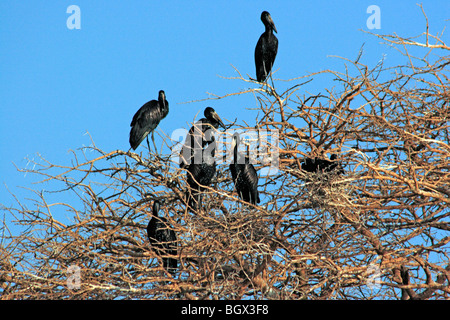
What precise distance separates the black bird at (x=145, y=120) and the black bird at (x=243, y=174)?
1.83m

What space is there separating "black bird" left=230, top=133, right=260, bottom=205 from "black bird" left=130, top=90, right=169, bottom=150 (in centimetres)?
183

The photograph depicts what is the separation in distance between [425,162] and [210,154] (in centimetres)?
218

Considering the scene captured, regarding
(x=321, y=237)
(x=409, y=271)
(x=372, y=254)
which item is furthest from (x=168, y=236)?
(x=409, y=271)

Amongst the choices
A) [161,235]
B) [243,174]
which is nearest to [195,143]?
[243,174]

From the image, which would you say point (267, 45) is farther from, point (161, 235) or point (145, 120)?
point (161, 235)

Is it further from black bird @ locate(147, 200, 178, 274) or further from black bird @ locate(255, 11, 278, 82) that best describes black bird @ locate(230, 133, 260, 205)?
black bird @ locate(255, 11, 278, 82)

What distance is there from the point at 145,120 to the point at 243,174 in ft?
7.13

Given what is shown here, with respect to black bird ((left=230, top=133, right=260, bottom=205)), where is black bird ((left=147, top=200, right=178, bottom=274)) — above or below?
below

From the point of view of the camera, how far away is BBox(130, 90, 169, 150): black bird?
26.2ft

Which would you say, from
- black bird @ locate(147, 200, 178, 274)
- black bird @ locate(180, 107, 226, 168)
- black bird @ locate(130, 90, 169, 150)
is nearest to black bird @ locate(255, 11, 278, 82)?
black bird @ locate(130, 90, 169, 150)

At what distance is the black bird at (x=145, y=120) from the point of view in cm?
800

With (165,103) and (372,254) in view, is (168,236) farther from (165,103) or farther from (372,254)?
(165,103)

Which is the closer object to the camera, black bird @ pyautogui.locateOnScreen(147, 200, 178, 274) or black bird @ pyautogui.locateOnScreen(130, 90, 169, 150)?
black bird @ pyautogui.locateOnScreen(147, 200, 178, 274)

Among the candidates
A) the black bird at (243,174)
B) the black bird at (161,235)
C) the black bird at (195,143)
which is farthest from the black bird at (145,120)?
the black bird at (243,174)
